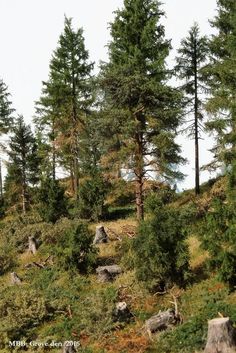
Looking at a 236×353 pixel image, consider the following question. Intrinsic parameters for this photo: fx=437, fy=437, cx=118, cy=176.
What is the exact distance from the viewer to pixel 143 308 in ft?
51.3

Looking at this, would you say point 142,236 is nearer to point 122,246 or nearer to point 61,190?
point 122,246

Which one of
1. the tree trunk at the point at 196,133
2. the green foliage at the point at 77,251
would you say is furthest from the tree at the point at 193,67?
the green foliage at the point at 77,251

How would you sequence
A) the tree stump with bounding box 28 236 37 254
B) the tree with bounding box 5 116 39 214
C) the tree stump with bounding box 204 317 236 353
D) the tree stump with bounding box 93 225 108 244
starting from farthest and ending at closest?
the tree with bounding box 5 116 39 214
the tree stump with bounding box 28 236 37 254
the tree stump with bounding box 93 225 108 244
the tree stump with bounding box 204 317 236 353

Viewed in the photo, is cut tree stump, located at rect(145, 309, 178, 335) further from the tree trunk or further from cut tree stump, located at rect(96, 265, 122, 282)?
the tree trunk

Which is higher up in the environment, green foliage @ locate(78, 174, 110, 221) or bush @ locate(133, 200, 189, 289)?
green foliage @ locate(78, 174, 110, 221)

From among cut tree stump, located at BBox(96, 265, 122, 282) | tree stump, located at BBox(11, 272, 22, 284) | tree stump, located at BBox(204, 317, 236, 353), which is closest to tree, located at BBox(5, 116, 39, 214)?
tree stump, located at BBox(11, 272, 22, 284)

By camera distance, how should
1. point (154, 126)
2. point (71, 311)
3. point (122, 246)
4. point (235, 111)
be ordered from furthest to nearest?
1. point (154, 126)
2. point (235, 111)
3. point (122, 246)
4. point (71, 311)

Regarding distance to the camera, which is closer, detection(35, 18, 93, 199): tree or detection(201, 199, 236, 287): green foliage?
detection(201, 199, 236, 287): green foliage

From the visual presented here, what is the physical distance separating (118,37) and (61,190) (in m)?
10.5

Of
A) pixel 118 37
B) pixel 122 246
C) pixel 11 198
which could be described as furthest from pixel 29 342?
pixel 11 198

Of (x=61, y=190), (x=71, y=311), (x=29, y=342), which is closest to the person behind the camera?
(x=29, y=342)

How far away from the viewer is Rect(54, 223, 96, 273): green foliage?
64.9 feet

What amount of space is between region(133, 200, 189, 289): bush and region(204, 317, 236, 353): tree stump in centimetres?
463

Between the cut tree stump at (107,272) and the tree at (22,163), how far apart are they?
18.2m
